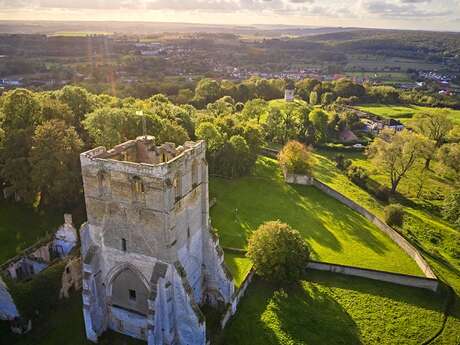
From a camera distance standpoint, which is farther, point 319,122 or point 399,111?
point 399,111

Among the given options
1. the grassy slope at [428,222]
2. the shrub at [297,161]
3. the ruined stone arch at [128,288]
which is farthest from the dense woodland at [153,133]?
the ruined stone arch at [128,288]

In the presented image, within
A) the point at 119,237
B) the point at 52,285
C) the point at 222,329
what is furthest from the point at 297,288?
the point at 52,285

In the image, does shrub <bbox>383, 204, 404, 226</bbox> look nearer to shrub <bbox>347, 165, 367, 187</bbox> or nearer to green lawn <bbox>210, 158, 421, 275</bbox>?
green lawn <bbox>210, 158, 421, 275</bbox>

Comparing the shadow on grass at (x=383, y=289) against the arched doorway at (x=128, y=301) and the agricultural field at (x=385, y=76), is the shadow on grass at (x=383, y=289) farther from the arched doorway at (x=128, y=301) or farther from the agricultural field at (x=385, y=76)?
the agricultural field at (x=385, y=76)

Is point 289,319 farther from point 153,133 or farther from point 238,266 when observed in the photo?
point 153,133

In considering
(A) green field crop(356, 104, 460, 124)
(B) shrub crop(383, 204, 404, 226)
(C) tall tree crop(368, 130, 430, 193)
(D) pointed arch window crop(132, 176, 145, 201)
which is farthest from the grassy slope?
(A) green field crop(356, 104, 460, 124)

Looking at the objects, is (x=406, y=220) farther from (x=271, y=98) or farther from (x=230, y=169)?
(x=271, y=98)

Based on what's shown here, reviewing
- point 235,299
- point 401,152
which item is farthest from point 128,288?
point 401,152

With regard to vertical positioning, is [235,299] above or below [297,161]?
below
